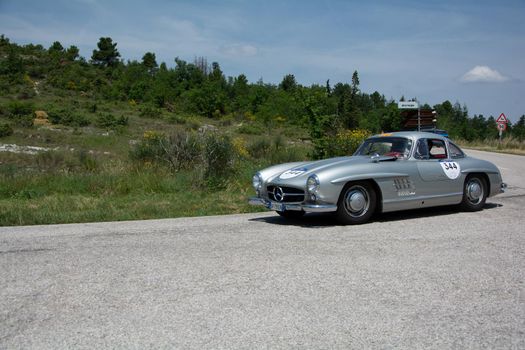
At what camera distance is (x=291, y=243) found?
731 centimetres

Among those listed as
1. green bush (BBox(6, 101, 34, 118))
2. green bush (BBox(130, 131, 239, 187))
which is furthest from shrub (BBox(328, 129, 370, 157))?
green bush (BBox(6, 101, 34, 118))

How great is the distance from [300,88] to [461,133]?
206 ft

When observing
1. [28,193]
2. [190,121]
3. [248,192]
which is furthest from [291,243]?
[190,121]

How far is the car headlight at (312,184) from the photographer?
8.38 metres

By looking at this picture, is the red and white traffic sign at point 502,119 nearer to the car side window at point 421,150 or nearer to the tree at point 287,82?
the car side window at point 421,150

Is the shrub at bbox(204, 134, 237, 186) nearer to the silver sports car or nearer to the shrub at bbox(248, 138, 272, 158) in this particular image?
the shrub at bbox(248, 138, 272, 158)

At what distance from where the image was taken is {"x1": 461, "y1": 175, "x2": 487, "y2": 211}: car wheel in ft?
33.1

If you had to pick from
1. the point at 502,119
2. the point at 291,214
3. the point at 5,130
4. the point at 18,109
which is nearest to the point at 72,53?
the point at 18,109

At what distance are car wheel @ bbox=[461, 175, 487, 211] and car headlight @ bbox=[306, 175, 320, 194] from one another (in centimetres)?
310

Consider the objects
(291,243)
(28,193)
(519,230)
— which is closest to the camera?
(291,243)

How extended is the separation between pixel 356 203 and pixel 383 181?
592 mm

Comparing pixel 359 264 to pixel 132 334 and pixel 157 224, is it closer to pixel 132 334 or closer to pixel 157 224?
pixel 132 334

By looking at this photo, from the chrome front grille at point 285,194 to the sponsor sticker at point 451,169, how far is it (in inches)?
107

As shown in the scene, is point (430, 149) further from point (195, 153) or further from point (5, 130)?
point (5, 130)
